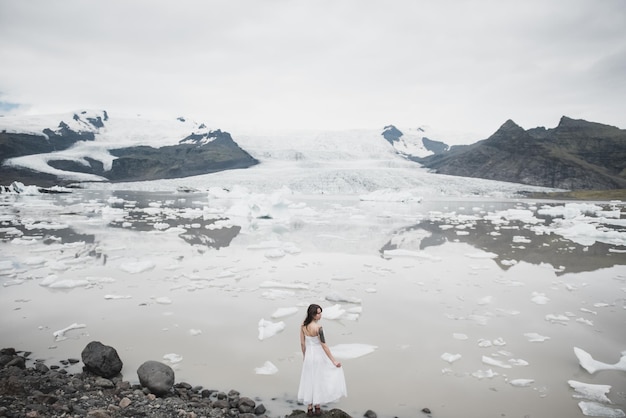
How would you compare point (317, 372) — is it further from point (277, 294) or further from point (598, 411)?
point (277, 294)

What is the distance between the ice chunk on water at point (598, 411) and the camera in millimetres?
4160

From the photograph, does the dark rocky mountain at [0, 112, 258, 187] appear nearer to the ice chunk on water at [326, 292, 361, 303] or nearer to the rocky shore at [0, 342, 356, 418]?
the ice chunk on water at [326, 292, 361, 303]

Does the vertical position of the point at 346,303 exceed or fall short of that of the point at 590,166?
it falls short

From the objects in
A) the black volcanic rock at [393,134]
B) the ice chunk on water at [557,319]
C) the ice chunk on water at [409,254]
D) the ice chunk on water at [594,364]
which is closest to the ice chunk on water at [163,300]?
the ice chunk on water at [594,364]

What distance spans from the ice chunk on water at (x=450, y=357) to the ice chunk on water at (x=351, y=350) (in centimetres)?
95

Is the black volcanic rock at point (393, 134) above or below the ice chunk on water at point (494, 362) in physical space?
above

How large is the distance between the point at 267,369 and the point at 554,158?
105277mm

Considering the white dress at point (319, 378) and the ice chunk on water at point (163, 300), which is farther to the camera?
the ice chunk on water at point (163, 300)

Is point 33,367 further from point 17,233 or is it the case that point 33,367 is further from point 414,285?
point 17,233

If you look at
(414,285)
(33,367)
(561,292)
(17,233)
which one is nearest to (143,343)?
(33,367)

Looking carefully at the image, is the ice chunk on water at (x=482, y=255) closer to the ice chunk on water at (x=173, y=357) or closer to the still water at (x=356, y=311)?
the still water at (x=356, y=311)

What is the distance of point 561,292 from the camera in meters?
8.86

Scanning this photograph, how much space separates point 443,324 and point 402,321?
68 centimetres

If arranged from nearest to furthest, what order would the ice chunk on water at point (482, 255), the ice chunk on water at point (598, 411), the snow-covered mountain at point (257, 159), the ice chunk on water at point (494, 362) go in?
1. the ice chunk on water at point (598, 411)
2. the ice chunk on water at point (494, 362)
3. the ice chunk on water at point (482, 255)
4. the snow-covered mountain at point (257, 159)
